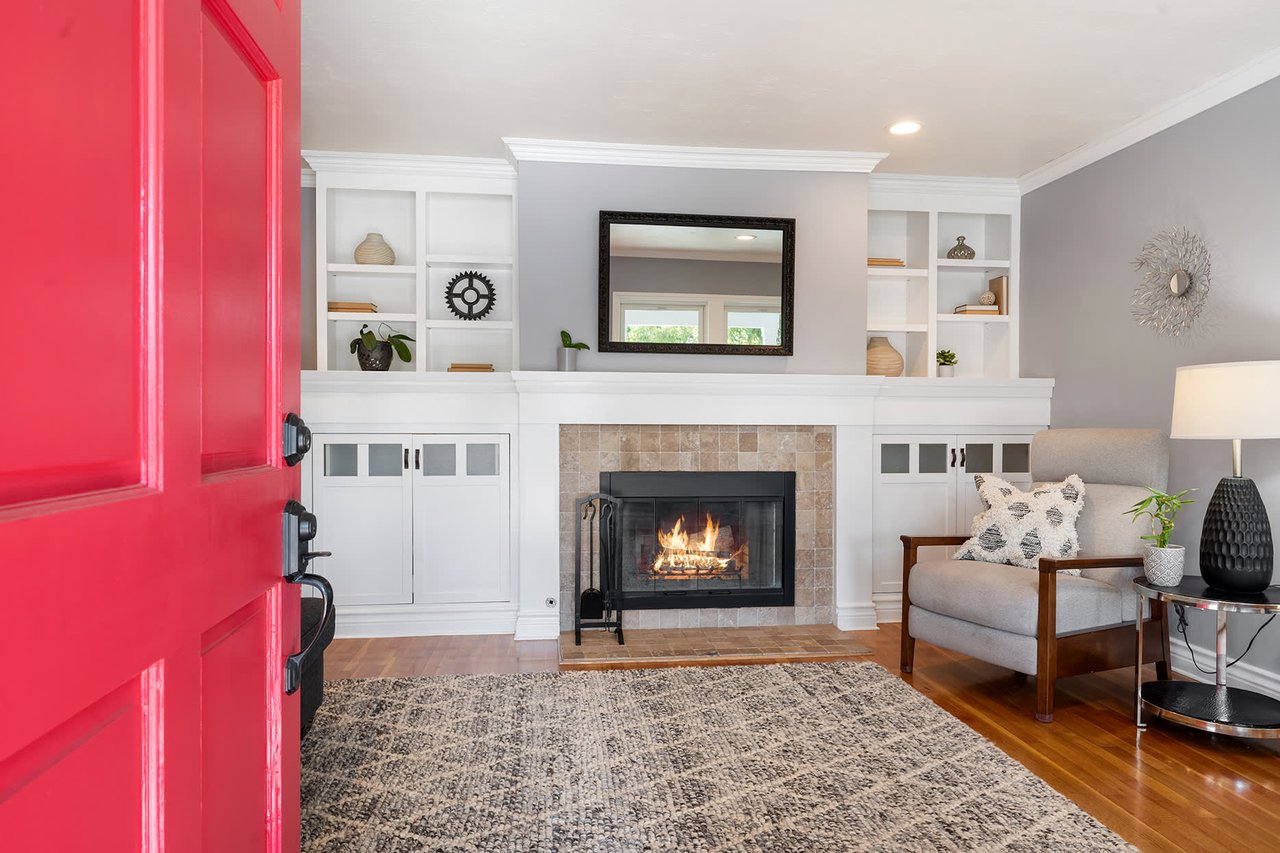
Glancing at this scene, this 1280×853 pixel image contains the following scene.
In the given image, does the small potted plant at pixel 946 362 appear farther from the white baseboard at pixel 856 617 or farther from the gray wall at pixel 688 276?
the white baseboard at pixel 856 617

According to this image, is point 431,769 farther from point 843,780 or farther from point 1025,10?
point 1025,10

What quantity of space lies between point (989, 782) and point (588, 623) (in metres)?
2.08

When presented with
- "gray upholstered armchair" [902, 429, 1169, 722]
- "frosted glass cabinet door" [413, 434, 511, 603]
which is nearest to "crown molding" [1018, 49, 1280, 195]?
"gray upholstered armchair" [902, 429, 1169, 722]

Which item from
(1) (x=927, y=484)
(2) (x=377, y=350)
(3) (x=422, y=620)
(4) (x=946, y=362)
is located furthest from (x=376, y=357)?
(4) (x=946, y=362)

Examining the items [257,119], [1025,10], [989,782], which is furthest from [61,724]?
[1025,10]

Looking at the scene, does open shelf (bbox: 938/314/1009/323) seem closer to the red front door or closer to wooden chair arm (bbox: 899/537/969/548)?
wooden chair arm (bbox: 899/537/969/548)

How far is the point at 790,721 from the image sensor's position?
9.41ft

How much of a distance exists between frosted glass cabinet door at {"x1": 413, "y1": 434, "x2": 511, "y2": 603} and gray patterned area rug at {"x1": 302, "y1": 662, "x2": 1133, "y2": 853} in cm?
81

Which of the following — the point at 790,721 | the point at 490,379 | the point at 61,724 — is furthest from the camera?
the point at 490,379

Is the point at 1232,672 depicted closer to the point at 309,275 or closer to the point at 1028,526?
the point at 1028,526

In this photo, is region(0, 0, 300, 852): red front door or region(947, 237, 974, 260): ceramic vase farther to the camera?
region(947, 237, 974, 260): ceramic vase

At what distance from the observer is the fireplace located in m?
4.08

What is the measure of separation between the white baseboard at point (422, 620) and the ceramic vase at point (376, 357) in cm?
123

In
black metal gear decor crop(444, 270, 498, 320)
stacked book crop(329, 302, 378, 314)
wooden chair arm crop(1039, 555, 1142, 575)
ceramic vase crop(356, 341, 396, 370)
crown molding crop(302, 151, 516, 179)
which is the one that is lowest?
wooden chair arm crop(1039, 555, 1142, 575)
